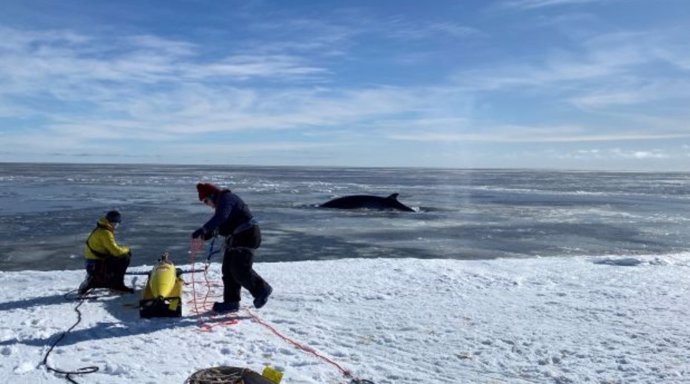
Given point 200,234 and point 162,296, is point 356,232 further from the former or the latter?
point 200,234

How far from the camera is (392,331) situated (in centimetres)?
724

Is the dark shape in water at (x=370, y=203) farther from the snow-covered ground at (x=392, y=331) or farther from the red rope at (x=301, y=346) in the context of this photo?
the red rope at (x=301, y=346)

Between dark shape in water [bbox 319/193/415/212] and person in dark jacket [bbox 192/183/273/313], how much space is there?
2141 cm

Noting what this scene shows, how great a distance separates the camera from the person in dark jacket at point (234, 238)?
297 inches

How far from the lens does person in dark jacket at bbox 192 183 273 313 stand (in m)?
7.54

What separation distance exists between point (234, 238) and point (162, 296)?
1.14 m

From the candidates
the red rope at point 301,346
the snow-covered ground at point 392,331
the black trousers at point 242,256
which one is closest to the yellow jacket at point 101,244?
the snow-covered ground at point 392,331

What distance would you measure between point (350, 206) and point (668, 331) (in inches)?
892

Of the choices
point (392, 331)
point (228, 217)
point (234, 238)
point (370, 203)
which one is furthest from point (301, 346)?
point (370, 203)

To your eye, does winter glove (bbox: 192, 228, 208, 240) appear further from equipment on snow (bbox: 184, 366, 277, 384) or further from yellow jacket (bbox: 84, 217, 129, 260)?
equipment on snow (bbox: 184, 366, 277, 384)

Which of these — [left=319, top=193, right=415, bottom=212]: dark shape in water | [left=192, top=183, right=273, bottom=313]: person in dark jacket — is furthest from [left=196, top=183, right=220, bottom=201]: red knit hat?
[left=319, top=193, right=415, bottom=212]: dark shape in water

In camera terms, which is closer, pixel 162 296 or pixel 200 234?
pixel 200 234

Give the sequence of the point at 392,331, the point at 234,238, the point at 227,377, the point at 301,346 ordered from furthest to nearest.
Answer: the point at 234,238 < the point at 392,331 < the point at 301,346 < the point at 227,377

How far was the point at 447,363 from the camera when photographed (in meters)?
6.18
